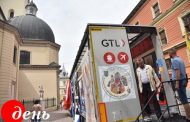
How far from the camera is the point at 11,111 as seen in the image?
14.0 feet

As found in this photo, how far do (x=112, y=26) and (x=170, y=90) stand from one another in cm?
243

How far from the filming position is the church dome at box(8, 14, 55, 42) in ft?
103

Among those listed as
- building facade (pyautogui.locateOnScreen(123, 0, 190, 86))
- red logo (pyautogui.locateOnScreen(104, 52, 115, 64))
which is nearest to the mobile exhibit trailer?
red logo (pyautogui.locateOnScreen(104, 52, 115, 64))

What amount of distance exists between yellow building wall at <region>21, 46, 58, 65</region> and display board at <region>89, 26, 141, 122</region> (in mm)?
28782

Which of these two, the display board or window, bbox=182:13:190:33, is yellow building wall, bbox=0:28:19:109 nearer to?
the display board

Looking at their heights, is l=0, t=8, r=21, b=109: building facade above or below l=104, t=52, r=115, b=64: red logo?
above

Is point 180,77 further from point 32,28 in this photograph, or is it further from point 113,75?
point 32,28

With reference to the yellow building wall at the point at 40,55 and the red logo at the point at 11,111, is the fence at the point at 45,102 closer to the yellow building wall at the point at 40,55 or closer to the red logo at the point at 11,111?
the yellow building wall at the point at 40,55

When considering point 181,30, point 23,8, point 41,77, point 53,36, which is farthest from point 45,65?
point 181,30

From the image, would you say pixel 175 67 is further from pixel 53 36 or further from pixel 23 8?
pixel 23 8

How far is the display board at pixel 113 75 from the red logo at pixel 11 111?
7.12 feet

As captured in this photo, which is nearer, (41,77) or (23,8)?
(41,77)

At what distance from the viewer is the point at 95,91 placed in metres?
4.14

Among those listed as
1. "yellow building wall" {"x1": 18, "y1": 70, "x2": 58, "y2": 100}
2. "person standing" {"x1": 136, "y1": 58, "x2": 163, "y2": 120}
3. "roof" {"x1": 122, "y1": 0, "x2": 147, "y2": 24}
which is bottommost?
"person standing" {"x1": 136, "y1": 58, "x2": 163, "y2": 120}
